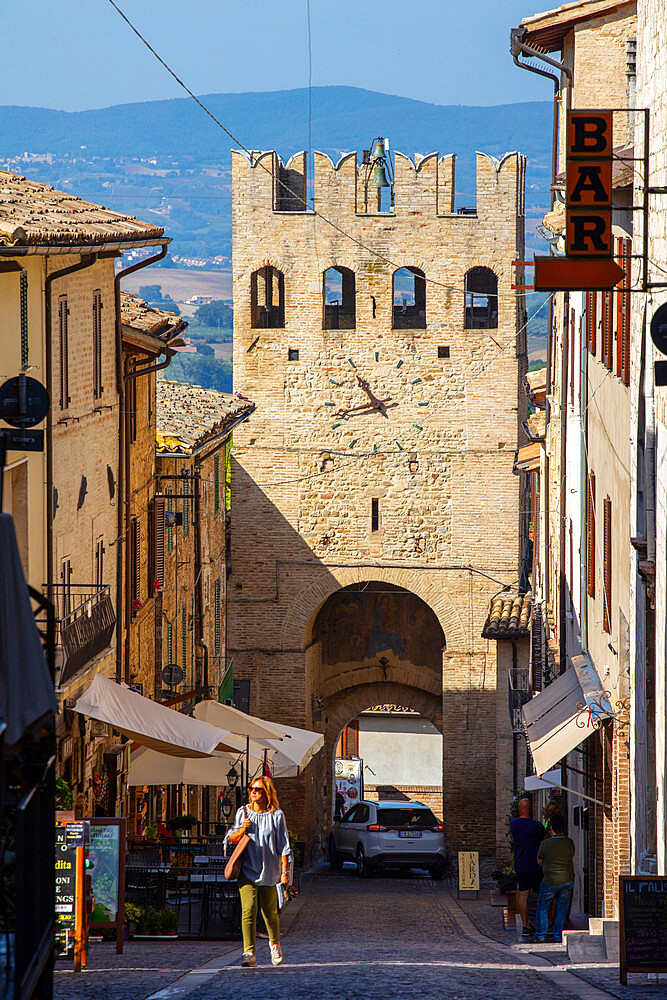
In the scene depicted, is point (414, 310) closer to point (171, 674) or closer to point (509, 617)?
point (509, 617)

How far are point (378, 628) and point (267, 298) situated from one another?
7.43 meters

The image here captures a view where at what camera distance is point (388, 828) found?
25.9 m

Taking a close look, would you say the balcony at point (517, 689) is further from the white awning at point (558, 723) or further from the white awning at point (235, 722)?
the white awning at point (558, 723)

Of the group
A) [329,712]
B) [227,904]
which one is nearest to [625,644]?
[227,904]

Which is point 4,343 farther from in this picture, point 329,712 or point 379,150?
point 329,712

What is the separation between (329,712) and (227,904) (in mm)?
18652

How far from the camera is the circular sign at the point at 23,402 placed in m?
11.5

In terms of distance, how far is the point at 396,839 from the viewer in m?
25.8

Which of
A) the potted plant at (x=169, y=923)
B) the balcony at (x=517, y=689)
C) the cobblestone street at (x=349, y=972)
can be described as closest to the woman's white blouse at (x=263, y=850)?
the cobblestone street at (x=349, y=972)

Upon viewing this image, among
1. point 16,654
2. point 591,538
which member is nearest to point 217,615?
point 591,538

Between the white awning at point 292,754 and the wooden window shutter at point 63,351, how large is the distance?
18.9ft

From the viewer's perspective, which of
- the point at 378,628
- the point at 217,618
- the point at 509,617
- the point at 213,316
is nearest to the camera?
the point at 509,617

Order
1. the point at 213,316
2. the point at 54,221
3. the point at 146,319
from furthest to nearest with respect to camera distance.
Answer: the point at 213,316 → the point at 146,319 → the point at 54,221

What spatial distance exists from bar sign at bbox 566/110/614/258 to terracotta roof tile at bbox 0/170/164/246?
412 cm
